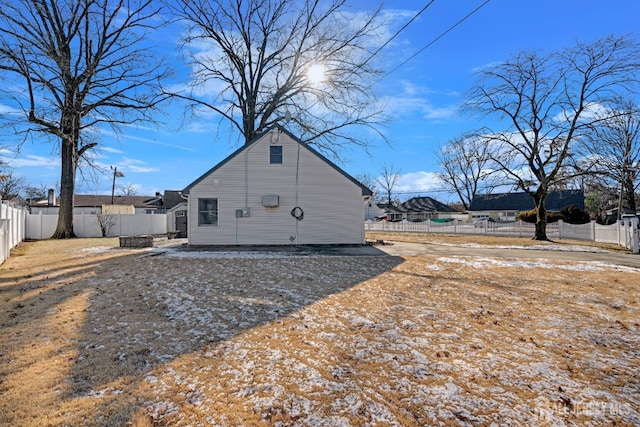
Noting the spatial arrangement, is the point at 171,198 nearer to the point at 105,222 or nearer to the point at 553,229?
the point at 105,222

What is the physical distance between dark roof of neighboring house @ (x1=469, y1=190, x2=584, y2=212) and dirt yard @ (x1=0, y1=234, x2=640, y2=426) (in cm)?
3978

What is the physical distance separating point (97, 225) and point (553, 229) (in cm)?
3070

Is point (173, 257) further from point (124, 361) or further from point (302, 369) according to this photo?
point (302, 369)

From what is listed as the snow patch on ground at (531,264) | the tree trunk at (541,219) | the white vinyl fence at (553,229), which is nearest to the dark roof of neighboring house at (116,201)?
the white vinyl fence at (553,229)

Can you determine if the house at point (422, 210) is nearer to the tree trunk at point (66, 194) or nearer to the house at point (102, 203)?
the house at point (102, 203)

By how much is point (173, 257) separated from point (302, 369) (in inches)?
355

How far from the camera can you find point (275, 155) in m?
15.3

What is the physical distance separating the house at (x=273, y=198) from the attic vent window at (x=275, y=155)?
42 millimetres

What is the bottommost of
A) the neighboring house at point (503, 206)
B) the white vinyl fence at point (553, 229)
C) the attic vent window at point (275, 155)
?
the white vinyl fence at point (553, 229)

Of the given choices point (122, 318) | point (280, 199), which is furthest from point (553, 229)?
point (122, 318)

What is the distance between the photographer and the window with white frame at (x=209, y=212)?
595 inches

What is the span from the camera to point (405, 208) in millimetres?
60219

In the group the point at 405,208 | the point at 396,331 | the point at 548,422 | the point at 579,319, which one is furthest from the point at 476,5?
the point at 405,208

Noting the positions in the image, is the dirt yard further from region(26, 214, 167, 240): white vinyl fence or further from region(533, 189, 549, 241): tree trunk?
region(26, 214, 167, 240): white vinyl fence
